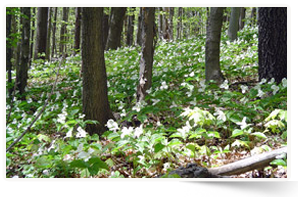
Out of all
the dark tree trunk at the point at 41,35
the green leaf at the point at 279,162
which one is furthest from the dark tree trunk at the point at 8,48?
the green leaf at the point at 279,162

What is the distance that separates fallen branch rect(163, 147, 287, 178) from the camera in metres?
1.68

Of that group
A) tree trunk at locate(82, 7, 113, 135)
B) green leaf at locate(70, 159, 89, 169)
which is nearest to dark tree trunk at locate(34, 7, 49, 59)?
tree trunk at locate(82, 7, 113, 135)

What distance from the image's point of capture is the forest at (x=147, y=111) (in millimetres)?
1801

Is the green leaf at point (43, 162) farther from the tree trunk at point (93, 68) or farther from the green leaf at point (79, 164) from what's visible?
the tree trunk at point (93, 68)

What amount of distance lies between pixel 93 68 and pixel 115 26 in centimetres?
344

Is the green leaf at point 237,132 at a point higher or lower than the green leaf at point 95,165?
higher

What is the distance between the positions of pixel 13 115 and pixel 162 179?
1.63 metres

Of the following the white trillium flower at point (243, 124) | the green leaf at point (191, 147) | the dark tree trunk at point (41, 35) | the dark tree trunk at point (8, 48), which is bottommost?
the green leaf at point (191, 147)

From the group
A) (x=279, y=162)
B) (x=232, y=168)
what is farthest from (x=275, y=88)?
(x=232, y=168)

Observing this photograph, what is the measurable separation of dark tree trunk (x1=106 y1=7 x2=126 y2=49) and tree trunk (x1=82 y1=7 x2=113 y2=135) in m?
3.07

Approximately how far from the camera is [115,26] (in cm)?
564

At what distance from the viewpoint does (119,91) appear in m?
2.81

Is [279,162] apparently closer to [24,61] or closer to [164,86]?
[164,86]
